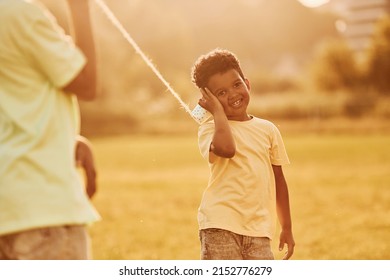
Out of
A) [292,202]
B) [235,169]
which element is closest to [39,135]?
[235,169]

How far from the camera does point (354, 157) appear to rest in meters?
11.6

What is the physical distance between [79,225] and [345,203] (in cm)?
522

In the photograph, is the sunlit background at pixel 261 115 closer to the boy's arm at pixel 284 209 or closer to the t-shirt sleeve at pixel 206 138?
the t-shirt sleeve at pixel 206 138

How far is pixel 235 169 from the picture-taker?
2.44 metres

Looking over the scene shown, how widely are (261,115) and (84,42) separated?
554 inches

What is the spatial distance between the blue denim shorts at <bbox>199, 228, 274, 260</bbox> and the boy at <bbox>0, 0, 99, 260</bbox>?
73 centimetres

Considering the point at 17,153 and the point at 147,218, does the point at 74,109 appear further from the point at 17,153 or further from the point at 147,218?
the point at 147,218

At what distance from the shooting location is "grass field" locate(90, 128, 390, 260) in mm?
4504

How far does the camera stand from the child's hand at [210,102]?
2420mm

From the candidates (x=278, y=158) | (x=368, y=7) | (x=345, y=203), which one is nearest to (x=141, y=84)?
(x=368, y=7)

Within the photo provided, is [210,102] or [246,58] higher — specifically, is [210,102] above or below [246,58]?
below

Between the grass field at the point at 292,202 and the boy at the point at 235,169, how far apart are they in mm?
1590

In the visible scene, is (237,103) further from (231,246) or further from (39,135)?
(39,135)

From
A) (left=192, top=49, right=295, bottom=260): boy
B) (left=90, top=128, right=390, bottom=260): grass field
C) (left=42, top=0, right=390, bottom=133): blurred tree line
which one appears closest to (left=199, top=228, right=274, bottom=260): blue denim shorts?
(left=192, top=49, right=295, bottom=260): boy
